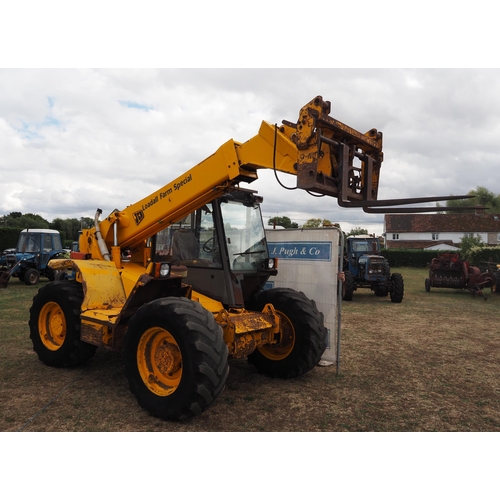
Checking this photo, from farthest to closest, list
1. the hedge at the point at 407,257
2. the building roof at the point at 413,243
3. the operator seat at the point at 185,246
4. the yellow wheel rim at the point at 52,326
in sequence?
the building roof at the point at 413,243, the hedge at the point at 407,257, the yellow wheel rim at the point at 52,326, the operator seat at the point at 185,246

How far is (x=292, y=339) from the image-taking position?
5.45 metres

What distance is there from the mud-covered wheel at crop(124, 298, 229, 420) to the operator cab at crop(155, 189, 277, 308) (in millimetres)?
1040

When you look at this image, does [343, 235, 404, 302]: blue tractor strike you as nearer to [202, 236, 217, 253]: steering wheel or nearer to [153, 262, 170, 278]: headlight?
[202, 236, 217, 253]: steering wheel

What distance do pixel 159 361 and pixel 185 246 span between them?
1663 millimetres

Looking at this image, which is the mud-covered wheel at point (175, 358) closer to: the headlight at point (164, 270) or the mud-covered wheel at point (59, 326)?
the headlight at point (164, 270)

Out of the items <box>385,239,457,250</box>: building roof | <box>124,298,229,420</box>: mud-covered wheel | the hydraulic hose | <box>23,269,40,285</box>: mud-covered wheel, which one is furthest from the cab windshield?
<box>385,239,457,250</box>: building roof

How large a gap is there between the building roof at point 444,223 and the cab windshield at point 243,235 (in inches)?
1932

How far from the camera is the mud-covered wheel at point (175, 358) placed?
12.6 ft

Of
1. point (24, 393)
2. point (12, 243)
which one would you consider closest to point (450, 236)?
point (12, 243)

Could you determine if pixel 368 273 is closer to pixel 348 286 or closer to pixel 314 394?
pixel 348 286

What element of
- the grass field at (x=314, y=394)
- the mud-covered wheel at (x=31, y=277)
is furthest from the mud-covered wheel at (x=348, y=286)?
the mud-covered wheel at (x=31, y=277)

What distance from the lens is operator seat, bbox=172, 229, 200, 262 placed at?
5.40 meters

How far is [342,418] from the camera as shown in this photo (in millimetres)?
4379

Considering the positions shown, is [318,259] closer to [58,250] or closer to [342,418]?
[342,418]
